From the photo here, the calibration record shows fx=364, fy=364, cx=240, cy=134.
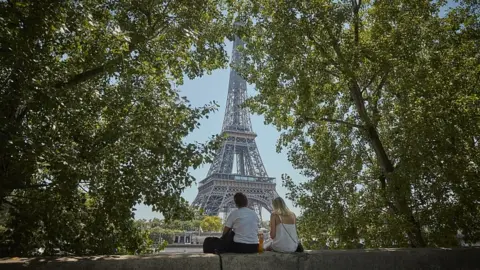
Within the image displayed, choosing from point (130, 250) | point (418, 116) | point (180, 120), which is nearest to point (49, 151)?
point (180, 120)

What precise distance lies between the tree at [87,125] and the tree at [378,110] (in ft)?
10.5

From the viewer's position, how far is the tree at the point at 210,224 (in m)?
64.4

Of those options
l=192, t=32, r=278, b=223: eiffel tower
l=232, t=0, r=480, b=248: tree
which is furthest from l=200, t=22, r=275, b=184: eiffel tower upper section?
l=232, t=0, r=480, b=248: tree

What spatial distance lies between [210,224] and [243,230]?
204ft

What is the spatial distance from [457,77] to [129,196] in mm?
7156

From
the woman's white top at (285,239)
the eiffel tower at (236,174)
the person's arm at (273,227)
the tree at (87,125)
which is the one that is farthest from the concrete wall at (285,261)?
the eiffel tower at (236,174)

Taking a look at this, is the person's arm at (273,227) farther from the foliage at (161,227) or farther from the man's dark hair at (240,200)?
the foliage at (161,227)

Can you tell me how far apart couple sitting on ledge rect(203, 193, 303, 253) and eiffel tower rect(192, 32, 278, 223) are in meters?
40.3

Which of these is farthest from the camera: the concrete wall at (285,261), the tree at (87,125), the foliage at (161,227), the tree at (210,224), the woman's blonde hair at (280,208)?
the tree at (210,224)

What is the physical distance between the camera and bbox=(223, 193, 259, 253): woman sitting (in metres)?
5.00

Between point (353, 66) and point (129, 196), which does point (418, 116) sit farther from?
point (129, 196)

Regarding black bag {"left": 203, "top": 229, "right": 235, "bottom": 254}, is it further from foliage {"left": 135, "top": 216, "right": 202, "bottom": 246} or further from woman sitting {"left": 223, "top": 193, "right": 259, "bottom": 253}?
foliage {"left": 135, "top": 216, "right": 202, "bottom": 246}

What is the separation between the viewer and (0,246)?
Result: 6.17 meters

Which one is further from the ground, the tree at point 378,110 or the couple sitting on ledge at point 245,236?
the tree at point 378,110
